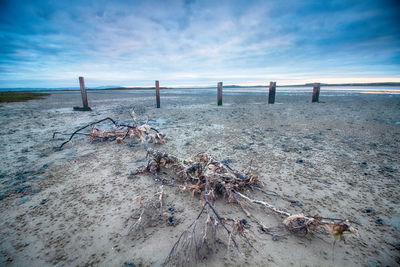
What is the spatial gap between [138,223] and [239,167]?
2149mm

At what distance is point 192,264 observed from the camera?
149cm

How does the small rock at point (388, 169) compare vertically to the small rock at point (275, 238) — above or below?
above

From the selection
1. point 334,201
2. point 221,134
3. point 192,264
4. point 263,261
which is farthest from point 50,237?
point 221,134

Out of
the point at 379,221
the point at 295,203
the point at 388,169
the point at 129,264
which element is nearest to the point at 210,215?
the point at 129,264

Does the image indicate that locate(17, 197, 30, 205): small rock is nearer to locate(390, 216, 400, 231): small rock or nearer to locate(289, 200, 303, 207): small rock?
locate(289, 200, 303, 207): small rock

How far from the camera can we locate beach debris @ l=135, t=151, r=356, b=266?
1549mm

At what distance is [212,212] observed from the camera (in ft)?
6.76

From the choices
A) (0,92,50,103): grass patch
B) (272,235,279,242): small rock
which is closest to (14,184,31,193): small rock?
(272,235,279,242): small rock

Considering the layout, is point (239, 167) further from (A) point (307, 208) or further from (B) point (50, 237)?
(B) point (50, 237)

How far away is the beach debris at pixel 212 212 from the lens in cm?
155

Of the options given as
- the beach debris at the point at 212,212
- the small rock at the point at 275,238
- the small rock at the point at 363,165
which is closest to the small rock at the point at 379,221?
the beach debris at the point at 212,212

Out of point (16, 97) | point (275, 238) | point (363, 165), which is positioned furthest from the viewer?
point (16, 97)

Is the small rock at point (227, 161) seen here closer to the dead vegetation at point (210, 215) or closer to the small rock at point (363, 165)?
the dead vegetation at point (210, 215)

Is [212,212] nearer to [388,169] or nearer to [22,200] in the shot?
[22,200]
